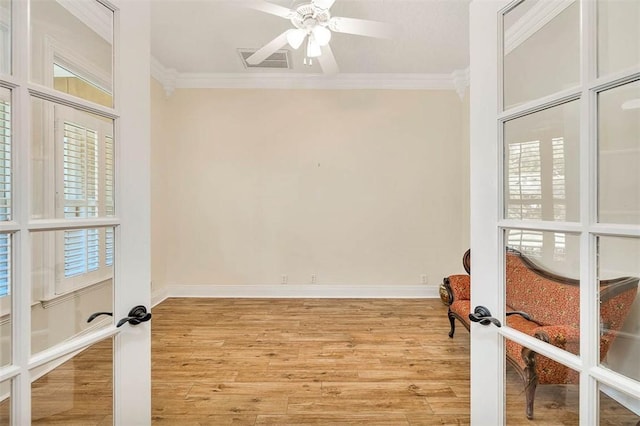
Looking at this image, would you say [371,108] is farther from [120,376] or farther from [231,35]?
[120,376]

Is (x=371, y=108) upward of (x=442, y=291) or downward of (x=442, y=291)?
upward

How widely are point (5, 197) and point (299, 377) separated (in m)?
→ 1.97

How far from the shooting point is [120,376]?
0.98m

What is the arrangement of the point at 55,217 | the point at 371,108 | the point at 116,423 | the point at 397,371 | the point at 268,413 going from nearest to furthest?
the point at 55,217
the point at 116,423
the point at 268,413
the point at 397,371
the point at 371,108

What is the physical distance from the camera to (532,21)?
3.20 feet

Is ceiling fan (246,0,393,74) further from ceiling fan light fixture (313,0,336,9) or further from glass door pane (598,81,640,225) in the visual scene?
glass door pane (598,81,640,225)

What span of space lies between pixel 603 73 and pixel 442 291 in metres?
3.31

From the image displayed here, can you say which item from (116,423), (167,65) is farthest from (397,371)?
(167,65)

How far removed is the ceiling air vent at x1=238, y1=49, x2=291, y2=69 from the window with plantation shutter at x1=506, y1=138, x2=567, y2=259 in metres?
3.01

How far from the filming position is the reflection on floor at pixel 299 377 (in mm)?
912

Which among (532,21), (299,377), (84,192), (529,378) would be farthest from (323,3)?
(299,377)

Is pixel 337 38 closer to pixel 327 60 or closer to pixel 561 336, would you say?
pixel 327 60

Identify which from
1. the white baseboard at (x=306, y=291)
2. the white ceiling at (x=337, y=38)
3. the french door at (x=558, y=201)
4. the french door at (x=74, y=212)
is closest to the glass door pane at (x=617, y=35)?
the french door at (x=558, y=201)

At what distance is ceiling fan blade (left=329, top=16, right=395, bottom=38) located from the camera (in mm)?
2076
